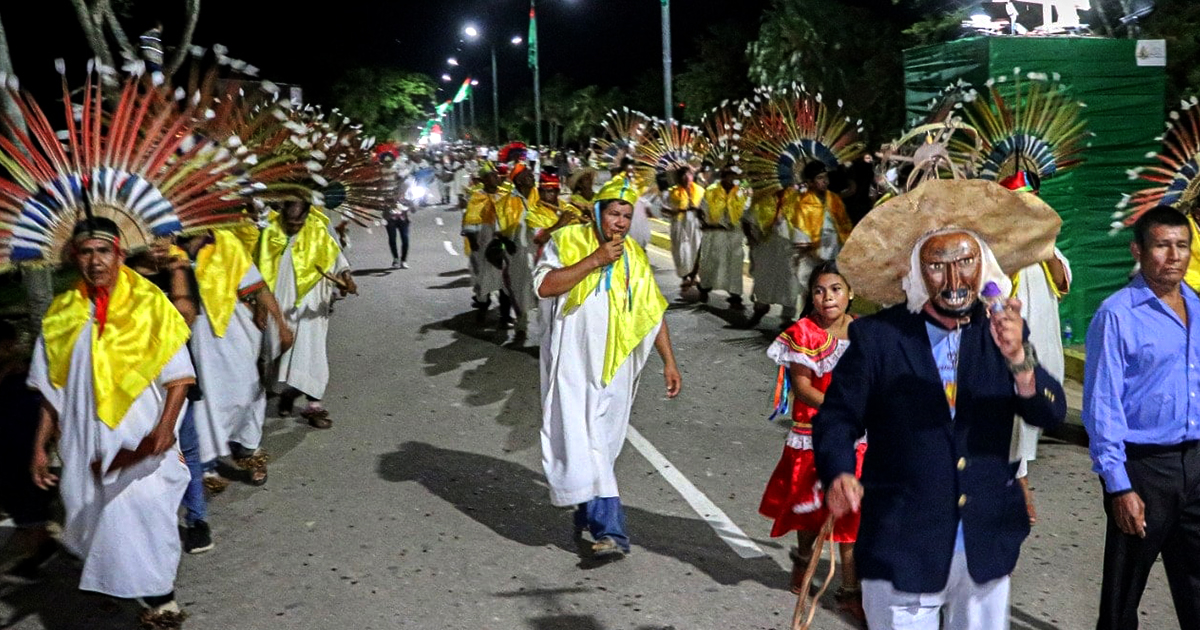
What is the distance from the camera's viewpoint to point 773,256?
12.8 m

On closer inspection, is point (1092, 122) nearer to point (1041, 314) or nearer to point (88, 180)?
point (1041, 314)

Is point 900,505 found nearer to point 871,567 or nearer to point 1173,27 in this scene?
point 871,567

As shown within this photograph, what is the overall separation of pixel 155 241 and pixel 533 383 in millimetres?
5189

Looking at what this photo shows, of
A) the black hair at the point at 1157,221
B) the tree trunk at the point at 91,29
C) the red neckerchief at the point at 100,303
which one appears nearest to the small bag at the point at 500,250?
the tree trunk at the point at 91,29

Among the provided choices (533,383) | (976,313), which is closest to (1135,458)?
(976,313)

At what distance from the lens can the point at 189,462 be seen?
6008mm

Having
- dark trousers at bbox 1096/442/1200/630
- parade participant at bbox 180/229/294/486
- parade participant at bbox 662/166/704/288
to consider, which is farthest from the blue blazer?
parade participant at bbox 662/166/704/288

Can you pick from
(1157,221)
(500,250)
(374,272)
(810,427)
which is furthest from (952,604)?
(374,272)

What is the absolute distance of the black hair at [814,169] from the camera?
1177 cm

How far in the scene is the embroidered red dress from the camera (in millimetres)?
4977

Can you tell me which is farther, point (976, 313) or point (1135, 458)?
point (1135, 458)

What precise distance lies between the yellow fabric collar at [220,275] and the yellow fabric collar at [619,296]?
2.04 meters

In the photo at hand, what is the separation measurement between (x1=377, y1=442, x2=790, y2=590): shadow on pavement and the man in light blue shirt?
1829 mm

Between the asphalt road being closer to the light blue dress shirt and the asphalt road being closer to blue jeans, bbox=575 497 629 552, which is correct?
blue jeans, bbox=575 497 629 552
